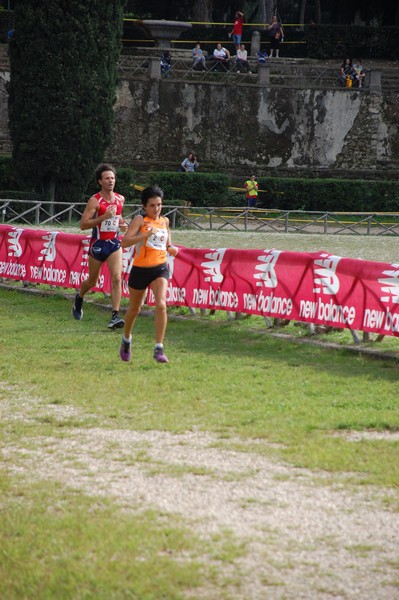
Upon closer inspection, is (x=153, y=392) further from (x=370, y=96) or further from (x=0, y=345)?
(x=370, y=96)

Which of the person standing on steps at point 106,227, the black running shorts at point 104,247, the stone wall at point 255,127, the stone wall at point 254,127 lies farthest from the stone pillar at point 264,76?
the black running shorts at point 104,247

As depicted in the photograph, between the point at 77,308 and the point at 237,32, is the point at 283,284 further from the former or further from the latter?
the point at 237,32

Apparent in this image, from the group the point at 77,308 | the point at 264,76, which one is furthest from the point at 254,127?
the point at 77,308

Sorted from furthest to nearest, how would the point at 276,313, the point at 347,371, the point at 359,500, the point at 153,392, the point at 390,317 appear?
the point at 276,313 < the point at 390,317 < the point at 347,371 < the point at 153,392 < the point at 359,500

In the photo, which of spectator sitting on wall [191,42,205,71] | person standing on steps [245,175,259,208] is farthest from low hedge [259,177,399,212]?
spectator sitting on wall [191,42,205,71]

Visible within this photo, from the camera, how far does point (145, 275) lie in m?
12.5

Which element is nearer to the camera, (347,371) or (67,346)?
(347,371)

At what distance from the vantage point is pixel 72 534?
6.59 meters

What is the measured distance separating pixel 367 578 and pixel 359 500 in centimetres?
133

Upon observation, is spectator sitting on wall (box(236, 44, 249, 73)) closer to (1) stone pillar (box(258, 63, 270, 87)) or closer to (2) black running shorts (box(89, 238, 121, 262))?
(1) stone pillar (box(258, 63, 270, 87))

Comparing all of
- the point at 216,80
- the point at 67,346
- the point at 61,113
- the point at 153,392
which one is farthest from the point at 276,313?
the point at 216,80

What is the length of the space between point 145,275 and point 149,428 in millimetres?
3370

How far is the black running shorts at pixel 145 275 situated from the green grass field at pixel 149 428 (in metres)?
0.84

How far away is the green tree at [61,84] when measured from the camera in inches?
1412
